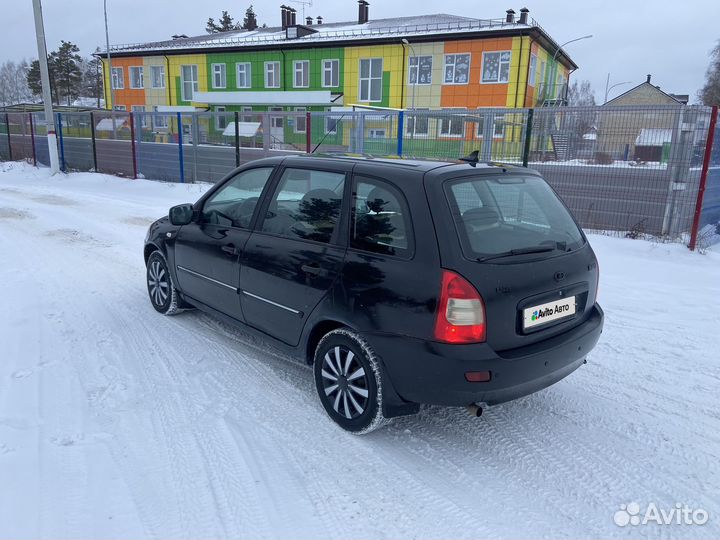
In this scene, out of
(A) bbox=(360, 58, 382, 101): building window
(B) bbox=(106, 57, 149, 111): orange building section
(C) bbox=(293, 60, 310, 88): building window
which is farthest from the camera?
(B) bbox=(106, 57, 149, 111): orange building section

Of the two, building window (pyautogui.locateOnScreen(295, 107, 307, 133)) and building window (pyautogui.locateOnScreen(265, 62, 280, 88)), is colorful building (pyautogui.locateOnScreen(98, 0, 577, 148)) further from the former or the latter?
building window (pyautogui.locateOnScreen(295, 107, 307, 133))

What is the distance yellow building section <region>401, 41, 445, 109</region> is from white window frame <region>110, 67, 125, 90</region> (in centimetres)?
2676

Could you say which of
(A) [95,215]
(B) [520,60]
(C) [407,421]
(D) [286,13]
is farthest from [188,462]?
(D) [286,13]

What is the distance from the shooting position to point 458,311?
2.79 metres

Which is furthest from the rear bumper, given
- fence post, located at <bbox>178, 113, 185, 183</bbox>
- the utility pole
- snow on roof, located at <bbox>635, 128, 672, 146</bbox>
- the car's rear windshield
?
the utility pole

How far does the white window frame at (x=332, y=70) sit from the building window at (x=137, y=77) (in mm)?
17825

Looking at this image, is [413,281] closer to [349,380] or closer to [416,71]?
[349,380]

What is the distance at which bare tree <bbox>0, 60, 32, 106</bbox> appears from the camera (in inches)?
4048

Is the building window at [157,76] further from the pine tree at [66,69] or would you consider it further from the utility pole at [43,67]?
the pine tree at [66,69]

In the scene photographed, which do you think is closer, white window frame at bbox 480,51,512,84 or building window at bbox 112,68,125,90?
white window frame at bbox 480,51,512,84

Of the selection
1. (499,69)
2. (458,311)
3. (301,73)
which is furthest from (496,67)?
(458,311)

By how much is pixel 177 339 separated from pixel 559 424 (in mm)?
3254

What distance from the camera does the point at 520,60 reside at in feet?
95.8

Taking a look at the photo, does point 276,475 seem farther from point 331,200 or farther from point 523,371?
point 331,200
